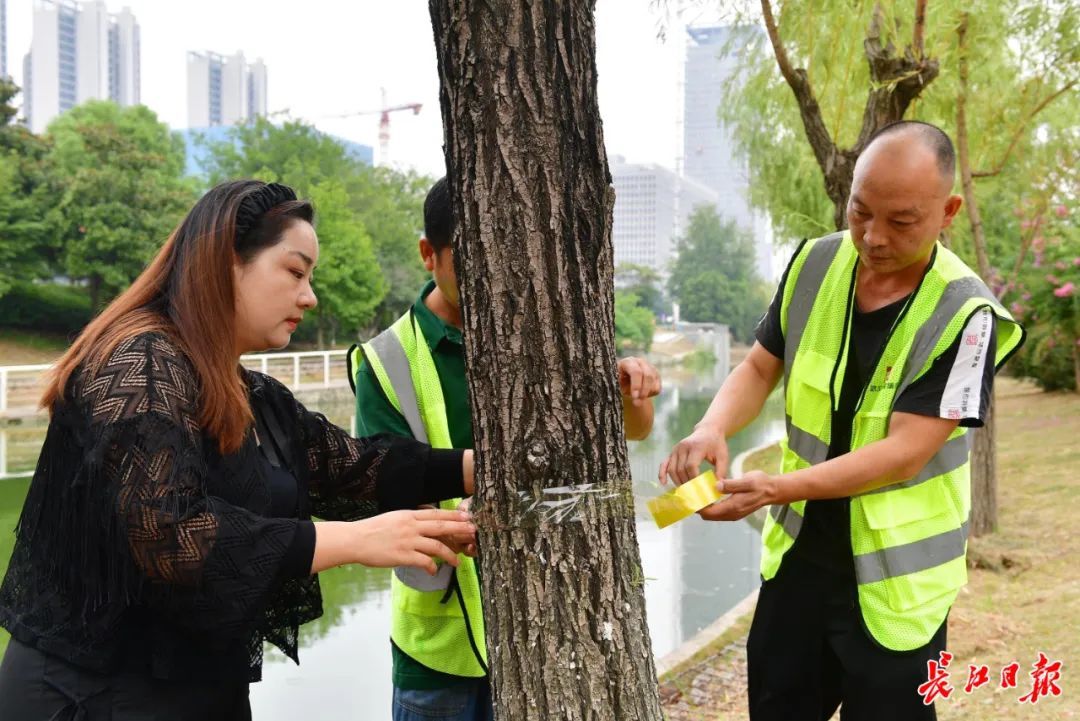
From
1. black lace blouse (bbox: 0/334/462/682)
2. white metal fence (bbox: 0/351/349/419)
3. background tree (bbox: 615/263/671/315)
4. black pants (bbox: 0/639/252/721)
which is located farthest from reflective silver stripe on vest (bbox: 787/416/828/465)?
background tree (bbox: 615/263/671/315)

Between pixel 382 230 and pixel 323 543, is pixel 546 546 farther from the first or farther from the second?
pixel 382 230

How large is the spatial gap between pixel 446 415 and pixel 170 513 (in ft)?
2.49

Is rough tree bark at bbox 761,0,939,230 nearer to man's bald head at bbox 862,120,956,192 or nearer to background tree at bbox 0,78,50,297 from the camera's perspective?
man's bald head at bbox 862,120,956,192

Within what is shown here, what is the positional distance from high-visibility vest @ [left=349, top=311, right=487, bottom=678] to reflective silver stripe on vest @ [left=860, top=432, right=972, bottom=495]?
2.76ft

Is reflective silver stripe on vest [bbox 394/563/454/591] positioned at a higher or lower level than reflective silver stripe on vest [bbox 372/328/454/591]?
lower

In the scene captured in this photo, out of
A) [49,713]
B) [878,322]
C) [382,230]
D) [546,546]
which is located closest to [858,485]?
[878,322]

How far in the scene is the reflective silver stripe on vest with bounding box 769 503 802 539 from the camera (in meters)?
2.17

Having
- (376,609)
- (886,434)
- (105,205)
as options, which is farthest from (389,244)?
(886,434)

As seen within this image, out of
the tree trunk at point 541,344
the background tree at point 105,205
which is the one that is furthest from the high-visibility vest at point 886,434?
the background tree at point 105,205

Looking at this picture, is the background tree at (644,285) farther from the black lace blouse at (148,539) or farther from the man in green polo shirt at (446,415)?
the black lace blouse at (148,539)

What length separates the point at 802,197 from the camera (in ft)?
33.0

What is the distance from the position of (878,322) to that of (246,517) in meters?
1.32

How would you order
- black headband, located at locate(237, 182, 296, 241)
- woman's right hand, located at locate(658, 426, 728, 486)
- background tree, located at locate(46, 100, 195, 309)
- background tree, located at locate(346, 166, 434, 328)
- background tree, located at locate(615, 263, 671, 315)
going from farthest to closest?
1. background tree, located at locate(615, 263, 671, 315)
2. background tree, located at locate(346, 166, 434, 328)
3. background tree, located at locate(46, 100, 195, 309)
4. woman's right hand, located at locate(658, 426, 728, 486)
5. black headband, located at locate(237, 182, 296, 241)

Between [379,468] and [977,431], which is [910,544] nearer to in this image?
[379,468]
